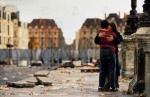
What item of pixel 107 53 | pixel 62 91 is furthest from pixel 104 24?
pixel 62 91

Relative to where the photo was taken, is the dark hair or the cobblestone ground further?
the dark hair

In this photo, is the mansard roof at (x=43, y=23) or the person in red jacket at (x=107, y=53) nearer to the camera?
the person in red jacket at (x=107, y=53)

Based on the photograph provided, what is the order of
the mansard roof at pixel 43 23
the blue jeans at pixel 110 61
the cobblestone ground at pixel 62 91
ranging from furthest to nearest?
1. the mansard roof at pixel 43 23
2. the blue jeans at pixel 110 61
3. the cobblestone ground at pixel 62 91

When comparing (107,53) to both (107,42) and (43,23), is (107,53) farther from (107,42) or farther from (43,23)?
(43,23)

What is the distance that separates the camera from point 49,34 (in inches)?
6516

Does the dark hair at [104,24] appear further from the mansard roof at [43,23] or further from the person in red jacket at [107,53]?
the mansard roof at [43,23]

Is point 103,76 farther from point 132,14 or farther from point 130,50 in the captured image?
point 132,14

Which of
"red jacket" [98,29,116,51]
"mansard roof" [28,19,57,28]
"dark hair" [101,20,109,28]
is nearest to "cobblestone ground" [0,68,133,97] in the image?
"red jacket" [98,29,116,51]

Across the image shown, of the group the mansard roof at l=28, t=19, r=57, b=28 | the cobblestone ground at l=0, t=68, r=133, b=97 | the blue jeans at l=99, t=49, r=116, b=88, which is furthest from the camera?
the mansard roof at l=28, t=19, r=57, b=28

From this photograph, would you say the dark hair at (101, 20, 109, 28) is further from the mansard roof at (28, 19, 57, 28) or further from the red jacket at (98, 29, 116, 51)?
the mansard roof at (28, 19, 57, 28)

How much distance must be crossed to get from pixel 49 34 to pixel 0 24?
70118mm

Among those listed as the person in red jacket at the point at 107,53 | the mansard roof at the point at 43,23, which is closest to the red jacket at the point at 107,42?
the person in red jacket at the point at 107,53

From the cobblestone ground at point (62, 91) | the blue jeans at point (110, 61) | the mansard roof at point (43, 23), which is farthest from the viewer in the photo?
the mansard roof at point (43, 23)

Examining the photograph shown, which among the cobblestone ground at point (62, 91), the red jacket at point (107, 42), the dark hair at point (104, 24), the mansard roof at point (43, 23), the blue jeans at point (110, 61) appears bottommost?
the cobblestone ground at point (62, 91)
